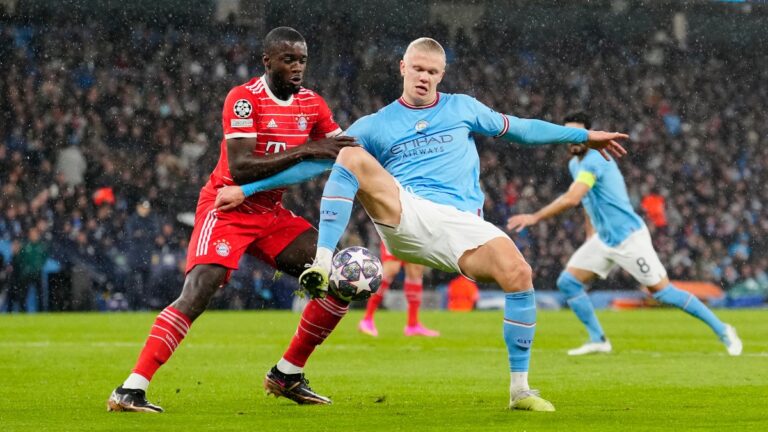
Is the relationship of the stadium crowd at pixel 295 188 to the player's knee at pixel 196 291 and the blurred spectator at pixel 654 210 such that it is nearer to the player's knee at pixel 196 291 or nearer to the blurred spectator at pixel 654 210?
the blurred spectator at pixel 654 210

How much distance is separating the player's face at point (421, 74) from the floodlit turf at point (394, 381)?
1.67m

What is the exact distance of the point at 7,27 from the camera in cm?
2461

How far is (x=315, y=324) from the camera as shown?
693cm

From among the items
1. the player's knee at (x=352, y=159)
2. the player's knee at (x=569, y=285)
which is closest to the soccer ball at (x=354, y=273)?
the player's knee at (x=352, y=159)

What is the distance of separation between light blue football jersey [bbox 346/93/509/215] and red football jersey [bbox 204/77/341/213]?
352mm

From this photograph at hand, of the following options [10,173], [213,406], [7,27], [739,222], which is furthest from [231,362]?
[739,222]

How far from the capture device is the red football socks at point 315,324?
690 cm

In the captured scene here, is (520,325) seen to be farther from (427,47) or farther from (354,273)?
(427,47)

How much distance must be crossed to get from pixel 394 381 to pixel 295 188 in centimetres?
1542

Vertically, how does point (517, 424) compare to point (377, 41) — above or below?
below

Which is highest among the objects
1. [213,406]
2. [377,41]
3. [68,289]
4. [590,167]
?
[377,41]

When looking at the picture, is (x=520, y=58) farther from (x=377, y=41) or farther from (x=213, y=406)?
(x=213, y=406)

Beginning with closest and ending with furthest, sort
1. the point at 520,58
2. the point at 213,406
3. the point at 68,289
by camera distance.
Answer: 1. the point at 213,406
2. the point at 68,289
3. the point at 520,58

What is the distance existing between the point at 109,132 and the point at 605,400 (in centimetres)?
1820
